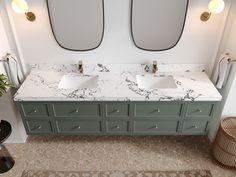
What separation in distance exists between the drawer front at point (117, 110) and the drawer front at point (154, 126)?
0.17m

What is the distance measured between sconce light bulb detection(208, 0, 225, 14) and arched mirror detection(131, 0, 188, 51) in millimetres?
219

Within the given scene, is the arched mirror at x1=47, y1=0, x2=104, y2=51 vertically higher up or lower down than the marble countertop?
A: higher up

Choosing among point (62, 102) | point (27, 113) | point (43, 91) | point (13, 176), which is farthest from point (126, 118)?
point (13, 176)

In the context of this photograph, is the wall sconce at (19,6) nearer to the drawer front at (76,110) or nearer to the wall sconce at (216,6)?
the drawer front at (76,110)

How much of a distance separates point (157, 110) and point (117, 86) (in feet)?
1.47

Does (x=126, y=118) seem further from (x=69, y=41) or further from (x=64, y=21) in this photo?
(x=64, y=21)

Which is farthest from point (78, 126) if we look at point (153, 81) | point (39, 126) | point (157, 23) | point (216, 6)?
point (216, 6)

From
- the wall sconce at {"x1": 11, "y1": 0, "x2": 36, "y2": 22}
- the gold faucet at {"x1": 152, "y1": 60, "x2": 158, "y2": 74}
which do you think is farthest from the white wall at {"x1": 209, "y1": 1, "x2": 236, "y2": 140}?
the wall sconce at {"x1": 11, "y1": 0, "x2": 36, "y2": 22}

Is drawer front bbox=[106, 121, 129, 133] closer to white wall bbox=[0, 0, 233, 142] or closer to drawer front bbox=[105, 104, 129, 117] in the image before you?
drawer front bbox=[105, 104, 129, 117]

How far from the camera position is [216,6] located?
1850 millimetres

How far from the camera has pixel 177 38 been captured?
2164 millimetres

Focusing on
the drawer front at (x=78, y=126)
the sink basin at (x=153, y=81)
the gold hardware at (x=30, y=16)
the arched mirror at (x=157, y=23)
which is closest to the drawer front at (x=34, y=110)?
the drawer front at (x=78, y=126)

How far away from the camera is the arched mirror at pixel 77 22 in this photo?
198 centimetres

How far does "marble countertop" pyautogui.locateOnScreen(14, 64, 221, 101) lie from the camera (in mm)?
1992
